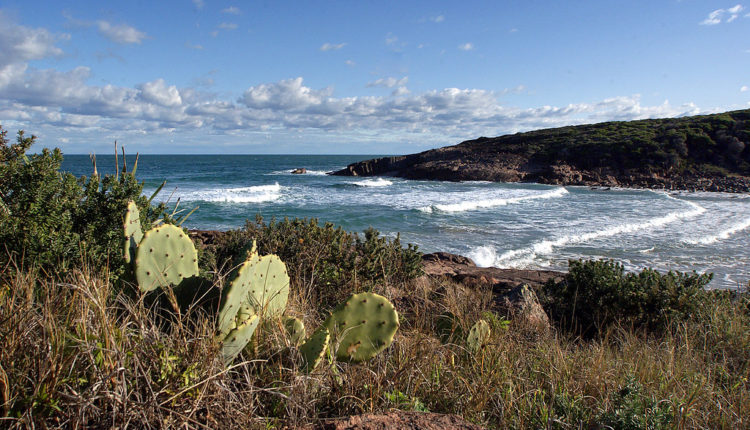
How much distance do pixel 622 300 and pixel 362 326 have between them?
3818 mm

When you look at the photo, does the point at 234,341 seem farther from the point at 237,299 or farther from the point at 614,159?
the point at 614,159

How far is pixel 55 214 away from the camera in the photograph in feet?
14.2

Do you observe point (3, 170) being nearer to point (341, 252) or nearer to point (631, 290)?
point (341, 252)

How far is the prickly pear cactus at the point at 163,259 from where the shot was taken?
283 centimetres

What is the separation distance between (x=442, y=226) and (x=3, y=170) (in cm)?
1456

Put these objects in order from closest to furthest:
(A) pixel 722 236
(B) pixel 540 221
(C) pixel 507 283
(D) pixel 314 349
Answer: (D) pixel 314 349 < (C) pixel 507 283 < (A) pixel 722 236 < (B) pixel 540 221

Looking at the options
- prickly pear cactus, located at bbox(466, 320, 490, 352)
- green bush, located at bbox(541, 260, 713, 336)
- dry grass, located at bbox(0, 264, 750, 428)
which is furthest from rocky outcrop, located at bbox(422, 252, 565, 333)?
prickly pear cactus, located at bbox(466, 320, 490, 352)

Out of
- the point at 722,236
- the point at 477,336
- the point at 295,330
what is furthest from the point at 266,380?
the point at 722,236

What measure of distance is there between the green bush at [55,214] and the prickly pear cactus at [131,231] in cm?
63

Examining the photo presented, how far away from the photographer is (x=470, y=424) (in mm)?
2236

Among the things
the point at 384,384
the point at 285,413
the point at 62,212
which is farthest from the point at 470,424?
the point at 62,212

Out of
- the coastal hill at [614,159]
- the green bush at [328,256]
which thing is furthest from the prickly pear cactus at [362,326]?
A: the coastal hill at [614,159]

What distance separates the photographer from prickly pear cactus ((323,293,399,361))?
2.91 metres

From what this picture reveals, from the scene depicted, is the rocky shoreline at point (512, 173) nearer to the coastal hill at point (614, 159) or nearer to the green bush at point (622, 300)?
the coastal hill at point (614, 159)
